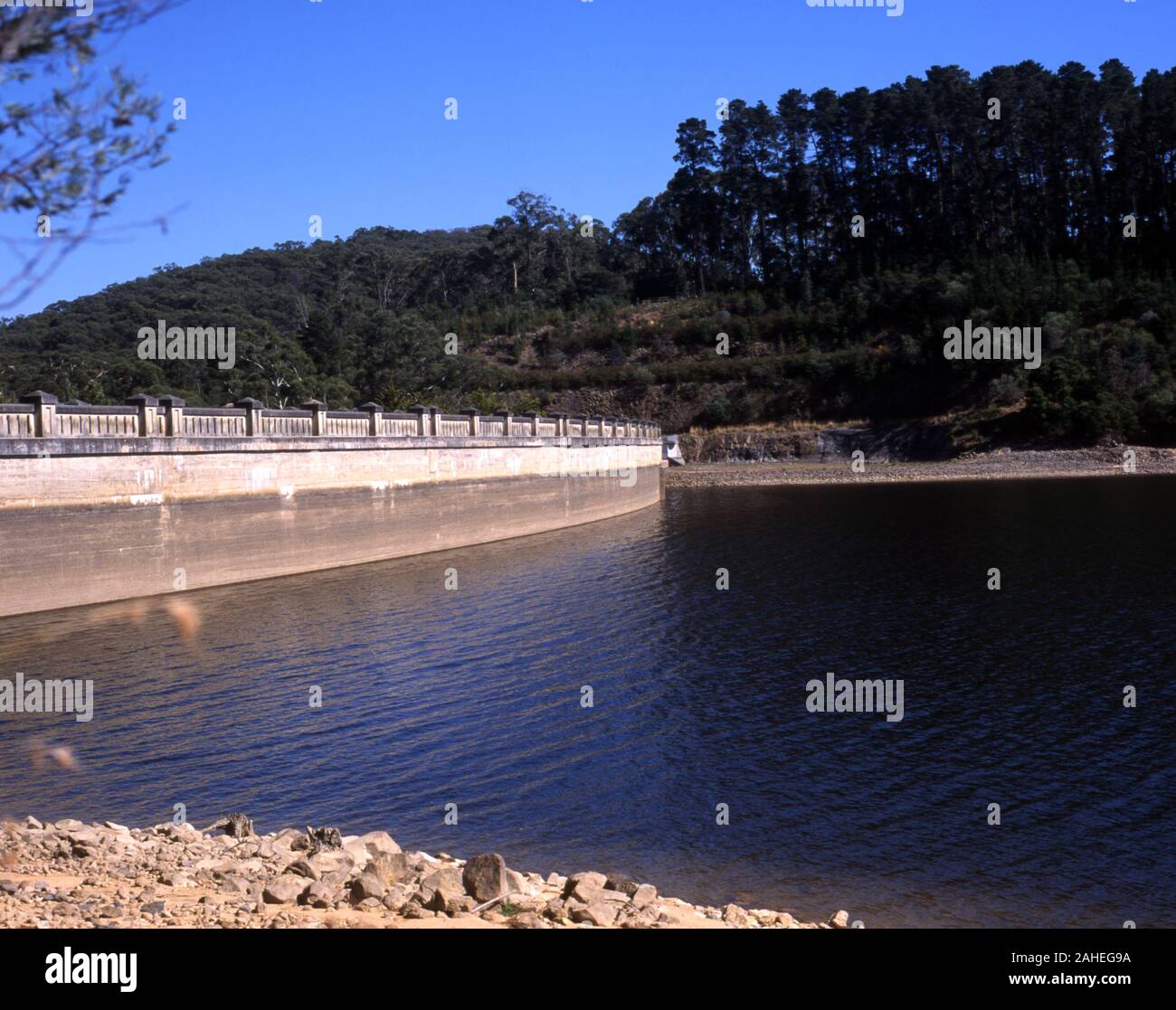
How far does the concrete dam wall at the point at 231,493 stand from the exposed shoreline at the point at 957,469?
3863 cm

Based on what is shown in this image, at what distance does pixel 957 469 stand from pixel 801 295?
42.7 m

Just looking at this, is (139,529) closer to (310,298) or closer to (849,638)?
(849,638)

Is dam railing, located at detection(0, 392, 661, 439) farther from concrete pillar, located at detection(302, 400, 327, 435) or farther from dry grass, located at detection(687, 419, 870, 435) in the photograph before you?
dry grass, located at detection(687, 419, 870, 435)

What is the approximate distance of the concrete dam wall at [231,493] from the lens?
2533 cm

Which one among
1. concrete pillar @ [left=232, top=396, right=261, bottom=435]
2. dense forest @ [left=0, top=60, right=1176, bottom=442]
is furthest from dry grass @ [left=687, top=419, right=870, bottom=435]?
concrete pillar @ [left=232, top=396, right=261, bottom=435]

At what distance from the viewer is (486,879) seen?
9117mm

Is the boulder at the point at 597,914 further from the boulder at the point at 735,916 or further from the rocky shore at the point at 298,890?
the boulder at the point at 735,916

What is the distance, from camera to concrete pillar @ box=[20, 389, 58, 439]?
84.1ft

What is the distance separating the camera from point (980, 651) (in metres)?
21.8

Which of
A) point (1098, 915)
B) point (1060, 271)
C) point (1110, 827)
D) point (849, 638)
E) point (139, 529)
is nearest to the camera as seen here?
point (1098, 915)

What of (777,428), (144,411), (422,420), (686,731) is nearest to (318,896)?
(686,731)


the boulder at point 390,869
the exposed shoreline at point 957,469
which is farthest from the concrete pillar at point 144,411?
the exposed shoreline at point 957,469

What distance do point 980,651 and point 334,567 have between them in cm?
2079

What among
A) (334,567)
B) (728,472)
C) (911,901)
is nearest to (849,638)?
(911,901)
